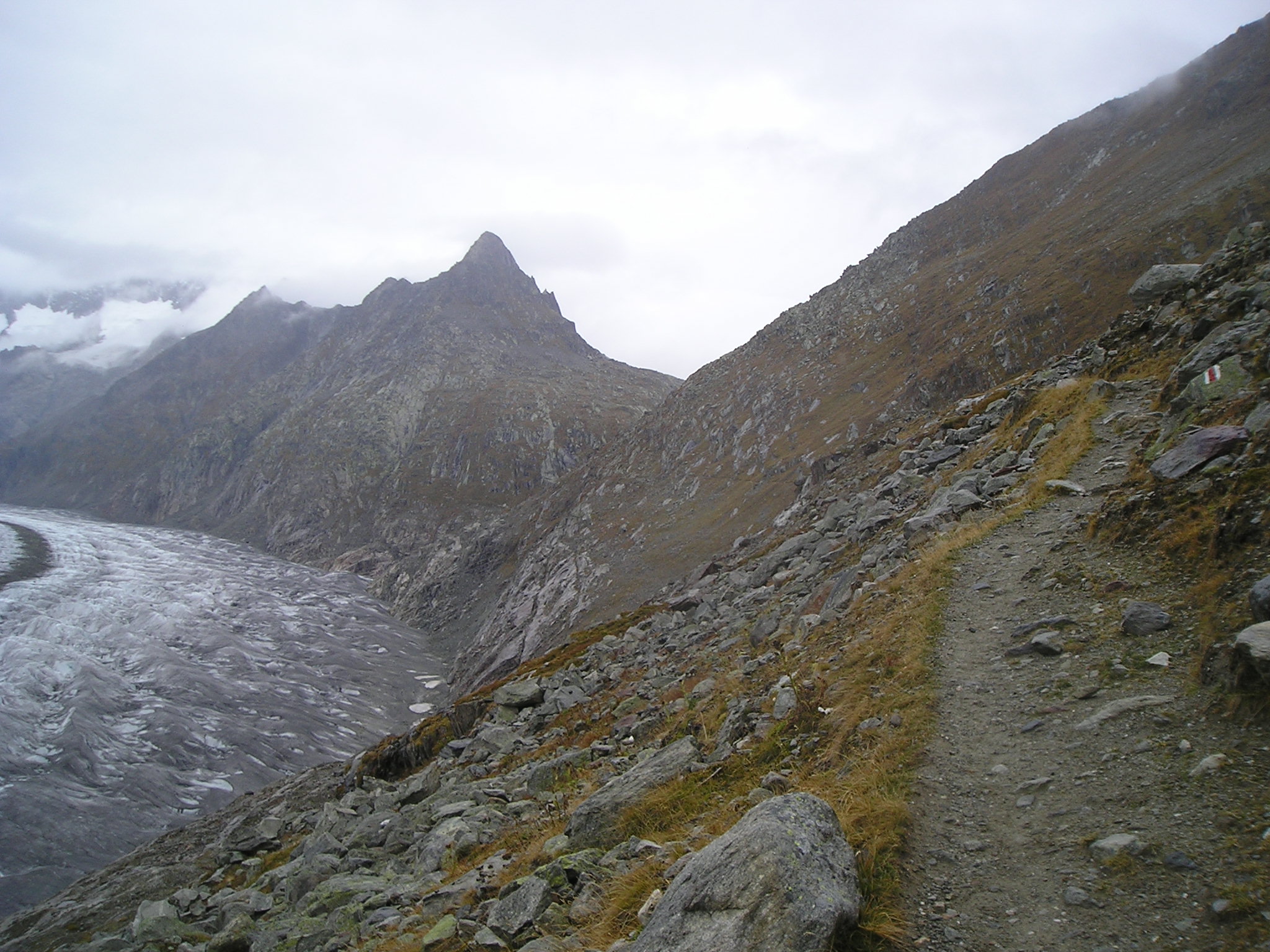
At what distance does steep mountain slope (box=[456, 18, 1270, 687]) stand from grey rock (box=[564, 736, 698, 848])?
37.3 metres

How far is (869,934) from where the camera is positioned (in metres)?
5.31

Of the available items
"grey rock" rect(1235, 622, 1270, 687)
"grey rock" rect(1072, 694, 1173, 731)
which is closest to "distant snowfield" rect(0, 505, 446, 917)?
"grey rock" rect(1072, 694, 1173, 731)

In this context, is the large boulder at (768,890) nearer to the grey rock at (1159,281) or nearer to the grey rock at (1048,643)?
the grey rock at (1048,643)

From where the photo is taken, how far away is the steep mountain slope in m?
69.9

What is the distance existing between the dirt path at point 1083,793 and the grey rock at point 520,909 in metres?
4.94

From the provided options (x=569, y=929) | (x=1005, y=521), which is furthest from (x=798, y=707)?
(x=1005, y=521)

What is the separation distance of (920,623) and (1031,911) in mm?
6861

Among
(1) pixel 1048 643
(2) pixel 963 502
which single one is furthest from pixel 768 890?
(2) pixel 963 502

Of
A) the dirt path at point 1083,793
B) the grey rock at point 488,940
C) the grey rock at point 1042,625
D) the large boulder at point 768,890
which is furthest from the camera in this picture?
the grey rock at point 1042,625

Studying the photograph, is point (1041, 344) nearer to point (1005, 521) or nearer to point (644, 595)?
point (644, 595)

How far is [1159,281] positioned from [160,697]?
344 feet

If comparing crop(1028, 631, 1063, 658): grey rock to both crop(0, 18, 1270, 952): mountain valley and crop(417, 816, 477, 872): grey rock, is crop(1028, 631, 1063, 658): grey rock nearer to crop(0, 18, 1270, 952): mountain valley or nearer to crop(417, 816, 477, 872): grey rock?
crop(0, 18, 1270, 952): mountain valley

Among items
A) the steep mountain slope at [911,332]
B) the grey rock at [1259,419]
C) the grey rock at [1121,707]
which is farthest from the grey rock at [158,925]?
the steep mountain slope at [911,332]

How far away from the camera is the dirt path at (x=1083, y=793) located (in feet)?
16.3
